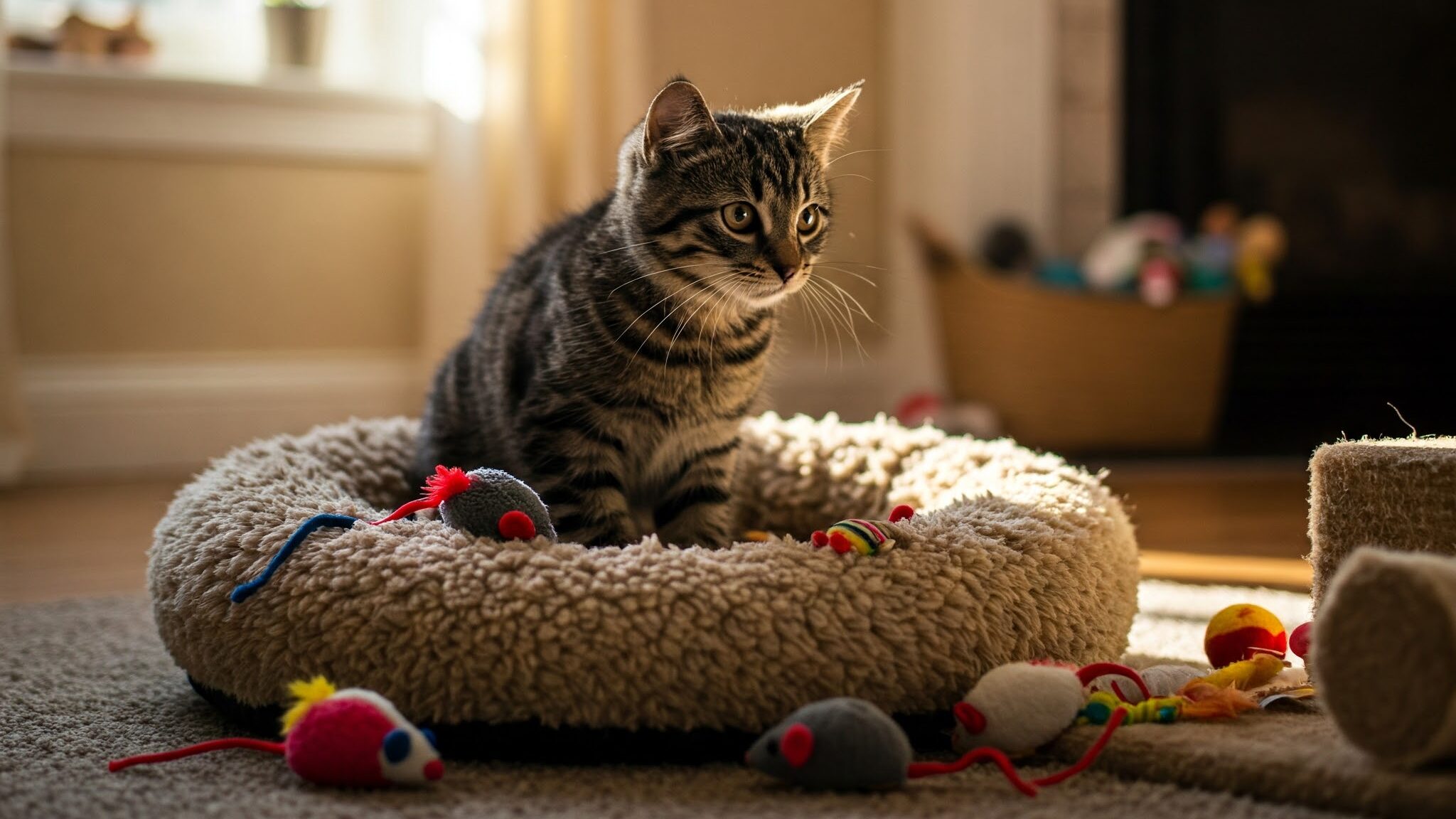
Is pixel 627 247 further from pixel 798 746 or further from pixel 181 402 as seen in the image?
pixel 181 402

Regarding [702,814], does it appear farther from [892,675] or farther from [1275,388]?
[1275,388]

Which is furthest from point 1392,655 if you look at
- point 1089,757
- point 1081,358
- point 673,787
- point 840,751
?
point 1081,358

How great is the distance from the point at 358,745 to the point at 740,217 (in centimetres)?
62

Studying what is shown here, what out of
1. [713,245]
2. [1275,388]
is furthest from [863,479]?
[1275,388]

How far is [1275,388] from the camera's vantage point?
10.6 feet

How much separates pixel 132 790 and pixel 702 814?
40cm

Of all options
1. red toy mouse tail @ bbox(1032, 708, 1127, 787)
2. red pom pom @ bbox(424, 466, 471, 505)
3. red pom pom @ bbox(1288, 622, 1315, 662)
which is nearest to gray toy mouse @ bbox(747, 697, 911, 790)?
red toy mouse tail @ bbox(1032, 708, 1127, 787)

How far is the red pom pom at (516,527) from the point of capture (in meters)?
1.08

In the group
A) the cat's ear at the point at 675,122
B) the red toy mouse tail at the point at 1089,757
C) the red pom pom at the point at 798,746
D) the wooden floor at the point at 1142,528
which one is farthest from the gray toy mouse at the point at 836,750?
the wooden floor at the point at 1142,528

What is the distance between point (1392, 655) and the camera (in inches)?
31.9

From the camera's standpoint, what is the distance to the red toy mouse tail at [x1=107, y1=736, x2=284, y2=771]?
973 millimetres

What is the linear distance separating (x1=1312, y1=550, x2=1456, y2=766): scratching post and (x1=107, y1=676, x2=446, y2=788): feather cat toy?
1.99ft

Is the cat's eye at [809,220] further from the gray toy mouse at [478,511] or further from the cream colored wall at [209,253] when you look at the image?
the cream colored wall at [209,253]

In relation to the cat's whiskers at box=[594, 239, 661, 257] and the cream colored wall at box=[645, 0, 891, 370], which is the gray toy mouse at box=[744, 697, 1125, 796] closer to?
the cat's whiskers at box=[594, 239, 661, 257]
